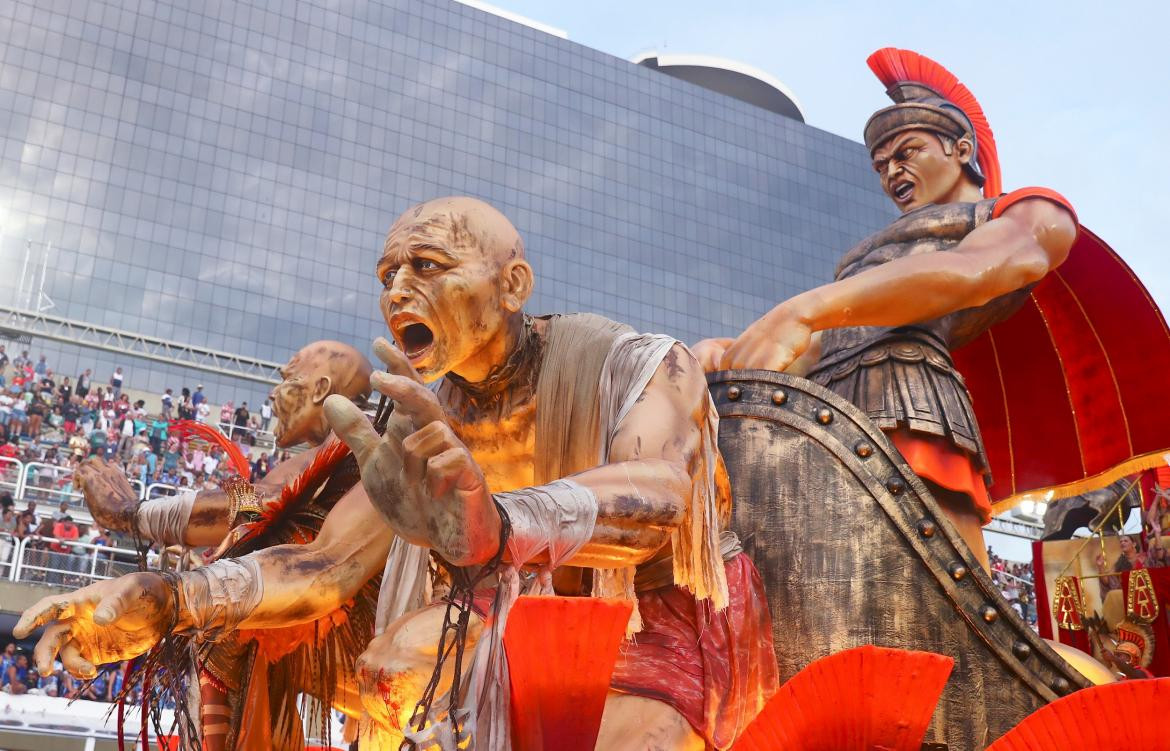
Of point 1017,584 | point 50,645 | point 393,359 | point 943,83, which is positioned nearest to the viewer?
point 393,359

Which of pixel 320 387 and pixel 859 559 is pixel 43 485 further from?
pixel 859 559

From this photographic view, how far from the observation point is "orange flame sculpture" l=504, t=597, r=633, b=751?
6.13ft

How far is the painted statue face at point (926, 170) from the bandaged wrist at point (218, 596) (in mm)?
2426

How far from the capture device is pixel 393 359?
1688 mm

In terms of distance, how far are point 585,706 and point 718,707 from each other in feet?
1.76

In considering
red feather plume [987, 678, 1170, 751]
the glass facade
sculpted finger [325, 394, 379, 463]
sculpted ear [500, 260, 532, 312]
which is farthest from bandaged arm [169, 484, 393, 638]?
the glass facade

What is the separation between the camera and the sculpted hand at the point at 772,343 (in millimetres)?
3020

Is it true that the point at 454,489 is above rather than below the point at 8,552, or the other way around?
below

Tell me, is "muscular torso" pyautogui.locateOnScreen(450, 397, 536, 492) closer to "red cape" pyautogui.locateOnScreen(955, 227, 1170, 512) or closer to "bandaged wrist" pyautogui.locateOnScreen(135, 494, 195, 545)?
"bandaged wrist" pyautogui.locateOnScreen(135, 494, 195, 545)

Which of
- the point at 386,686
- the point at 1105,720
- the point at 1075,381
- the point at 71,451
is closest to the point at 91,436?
the point at 71,451

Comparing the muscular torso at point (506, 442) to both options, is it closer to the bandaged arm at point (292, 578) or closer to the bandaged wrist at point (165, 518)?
the bandaged arm at point (292, 578)

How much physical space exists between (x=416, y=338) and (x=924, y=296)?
1547mm

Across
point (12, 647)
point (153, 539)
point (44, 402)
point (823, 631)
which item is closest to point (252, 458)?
point (44, 402)

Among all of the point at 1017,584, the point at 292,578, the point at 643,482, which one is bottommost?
the point at 292,578
